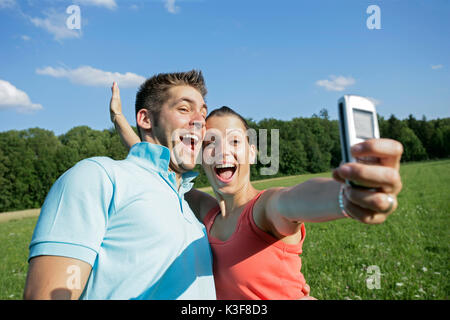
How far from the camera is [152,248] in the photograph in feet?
6.41

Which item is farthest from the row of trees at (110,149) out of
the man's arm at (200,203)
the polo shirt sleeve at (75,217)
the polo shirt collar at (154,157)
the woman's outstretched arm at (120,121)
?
the polo shirt sleeve at (75,217)

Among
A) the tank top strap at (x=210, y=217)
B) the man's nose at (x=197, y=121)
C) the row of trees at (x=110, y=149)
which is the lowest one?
the tank top strap at (x=210, y=217)

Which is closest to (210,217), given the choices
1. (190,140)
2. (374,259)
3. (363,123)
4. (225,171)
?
(225,171)

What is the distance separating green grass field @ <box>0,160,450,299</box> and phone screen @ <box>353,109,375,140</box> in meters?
4.58

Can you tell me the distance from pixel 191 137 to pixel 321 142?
74.3 metres

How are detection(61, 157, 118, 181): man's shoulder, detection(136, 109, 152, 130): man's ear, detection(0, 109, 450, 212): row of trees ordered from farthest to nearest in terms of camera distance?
Result: detection(0, 109, 450, 212): row of trees
detection(136, 109, 152, 130): man's ear
detection(61, 157, 118, 181): man's shoulder

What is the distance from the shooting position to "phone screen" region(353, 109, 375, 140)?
126 cm

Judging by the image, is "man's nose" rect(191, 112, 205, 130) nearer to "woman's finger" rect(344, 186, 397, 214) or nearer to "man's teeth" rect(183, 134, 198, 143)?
"man's teeth" rect(183, 134, 198, 143)

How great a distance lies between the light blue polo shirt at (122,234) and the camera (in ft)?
5.54

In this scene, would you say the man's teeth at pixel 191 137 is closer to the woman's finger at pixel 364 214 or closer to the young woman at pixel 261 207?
the young woman at pixel 261 207

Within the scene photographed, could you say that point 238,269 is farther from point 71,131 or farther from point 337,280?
point 71,131

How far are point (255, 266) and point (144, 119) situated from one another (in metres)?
1.85

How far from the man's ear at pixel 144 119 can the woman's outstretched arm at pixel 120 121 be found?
637 mm

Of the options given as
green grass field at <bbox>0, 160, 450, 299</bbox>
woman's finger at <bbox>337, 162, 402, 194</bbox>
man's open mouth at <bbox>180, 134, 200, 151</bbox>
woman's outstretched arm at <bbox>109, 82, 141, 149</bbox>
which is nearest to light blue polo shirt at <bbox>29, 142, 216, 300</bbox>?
man's open mouth at <bbox>180, 134, 200, 151</bbox>
